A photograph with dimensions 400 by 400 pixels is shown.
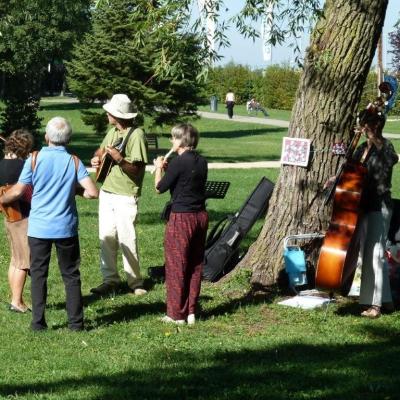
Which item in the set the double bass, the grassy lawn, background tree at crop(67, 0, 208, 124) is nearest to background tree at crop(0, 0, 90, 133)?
background tree at crop(67, 0, 208, 124)

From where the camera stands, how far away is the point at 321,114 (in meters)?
8.48

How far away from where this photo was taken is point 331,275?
729cm

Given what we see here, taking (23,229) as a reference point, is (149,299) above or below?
below

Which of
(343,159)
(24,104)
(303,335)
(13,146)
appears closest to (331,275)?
(303,335)

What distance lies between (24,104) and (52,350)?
18288 mm

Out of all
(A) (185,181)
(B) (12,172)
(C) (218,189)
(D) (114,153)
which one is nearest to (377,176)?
(A) (185,181)

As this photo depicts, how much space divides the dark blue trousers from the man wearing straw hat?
1413mm

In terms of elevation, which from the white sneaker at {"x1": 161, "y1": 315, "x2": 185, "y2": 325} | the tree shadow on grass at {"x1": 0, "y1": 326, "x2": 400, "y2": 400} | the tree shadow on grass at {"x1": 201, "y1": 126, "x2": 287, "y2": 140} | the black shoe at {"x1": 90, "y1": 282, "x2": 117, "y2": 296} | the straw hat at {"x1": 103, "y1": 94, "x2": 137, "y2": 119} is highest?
the straw hat at {"x1": 103, "y1": 94, "x2": 137, "y2": 119}

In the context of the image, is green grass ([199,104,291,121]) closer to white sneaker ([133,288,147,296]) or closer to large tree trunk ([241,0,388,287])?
large tree trunk ([241,0,388,287])

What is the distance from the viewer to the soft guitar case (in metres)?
9.04

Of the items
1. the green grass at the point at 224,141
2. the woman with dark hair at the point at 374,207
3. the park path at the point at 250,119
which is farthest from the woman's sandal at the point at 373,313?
the park path at the point at 250,119

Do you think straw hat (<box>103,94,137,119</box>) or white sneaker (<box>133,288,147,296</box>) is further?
white sneaker (<box>133,288,147,296</box>)

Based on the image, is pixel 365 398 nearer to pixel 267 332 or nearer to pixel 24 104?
pixel 267 332

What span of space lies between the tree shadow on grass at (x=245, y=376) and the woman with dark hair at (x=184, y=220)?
69 centimetres
